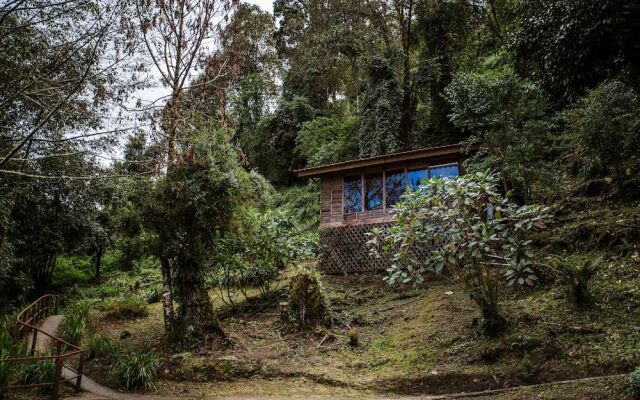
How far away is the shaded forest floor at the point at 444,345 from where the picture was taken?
6309mm

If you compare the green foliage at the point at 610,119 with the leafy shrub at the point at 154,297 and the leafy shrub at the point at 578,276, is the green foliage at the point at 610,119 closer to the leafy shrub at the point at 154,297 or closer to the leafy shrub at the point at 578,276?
the leafy shrub at the point at 578,276

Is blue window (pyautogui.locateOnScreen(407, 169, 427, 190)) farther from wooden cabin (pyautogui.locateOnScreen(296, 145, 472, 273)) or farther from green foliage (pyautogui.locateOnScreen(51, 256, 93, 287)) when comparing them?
green foliage (pyautogui.locateOnScreen(51, 256, 93, 287))

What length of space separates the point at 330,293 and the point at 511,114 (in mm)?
7087

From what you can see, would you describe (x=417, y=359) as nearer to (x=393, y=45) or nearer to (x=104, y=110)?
(x=104, y=110)

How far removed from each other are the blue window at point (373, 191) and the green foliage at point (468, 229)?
7308mm

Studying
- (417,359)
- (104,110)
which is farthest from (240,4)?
(417,359)

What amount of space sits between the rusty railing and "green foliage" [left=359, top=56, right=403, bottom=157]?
14348 millimetres

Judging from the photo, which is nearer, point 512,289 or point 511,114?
point 512,289

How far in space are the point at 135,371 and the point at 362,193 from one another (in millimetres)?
9646

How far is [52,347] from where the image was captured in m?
10.3

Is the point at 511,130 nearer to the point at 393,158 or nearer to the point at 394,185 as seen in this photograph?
the point at 393,158

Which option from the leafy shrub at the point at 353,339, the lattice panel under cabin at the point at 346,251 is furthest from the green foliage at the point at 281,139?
the leafy shrub at the point at 353,339

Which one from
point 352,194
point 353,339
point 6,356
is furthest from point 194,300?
point 352,194

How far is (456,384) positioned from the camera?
22.2ft
